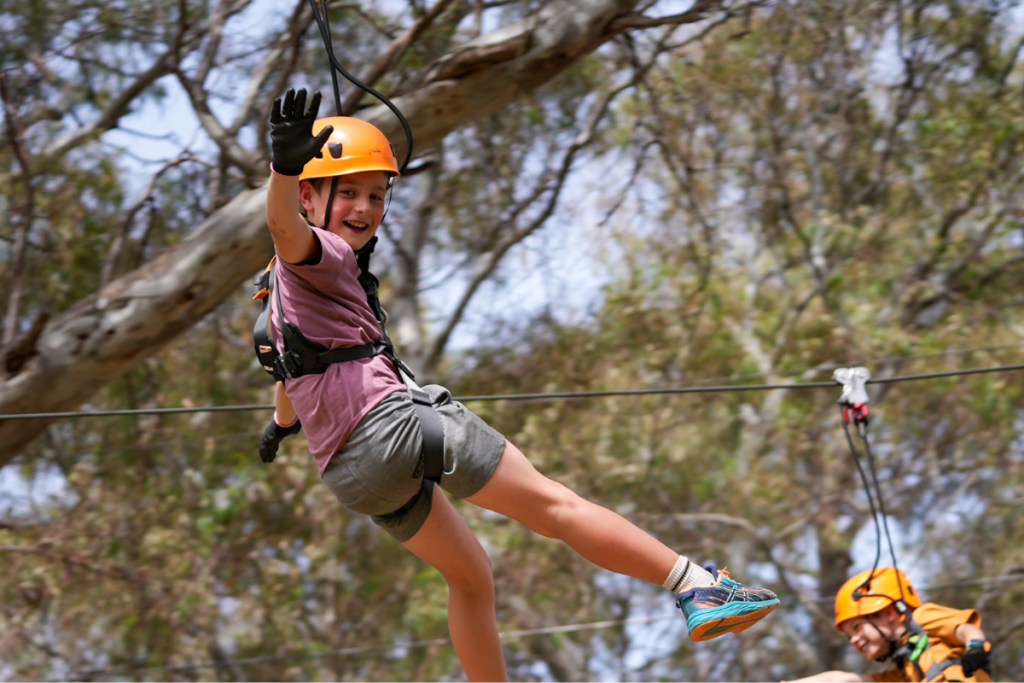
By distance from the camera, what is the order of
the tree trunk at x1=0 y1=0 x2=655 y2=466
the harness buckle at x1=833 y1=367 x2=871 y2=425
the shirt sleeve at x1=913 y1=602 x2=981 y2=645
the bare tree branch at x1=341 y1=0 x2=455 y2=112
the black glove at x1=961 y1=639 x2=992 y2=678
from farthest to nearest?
the bare tree branch at x1=341 y1=0 x2=455 y2=112 → the tree trunk at x1=0 y1=0 x2=655 y2=466 → the shirt sleeve at x1=913 y1=602 x2=981 y2=645 → the harness buckle at x1=833 y1=367 x2=871 y2=425 → the black glove at x1=961 y1=639 x2=992 y2=678

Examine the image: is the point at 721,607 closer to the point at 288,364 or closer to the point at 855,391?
the point at 288,364

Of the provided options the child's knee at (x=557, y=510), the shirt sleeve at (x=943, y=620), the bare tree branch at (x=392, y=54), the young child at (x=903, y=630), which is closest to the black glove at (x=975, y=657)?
the young child at (x=903, y=630)

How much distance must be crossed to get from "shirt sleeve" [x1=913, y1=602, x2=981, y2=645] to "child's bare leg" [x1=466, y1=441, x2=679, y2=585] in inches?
83.0

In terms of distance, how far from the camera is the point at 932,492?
8.52m

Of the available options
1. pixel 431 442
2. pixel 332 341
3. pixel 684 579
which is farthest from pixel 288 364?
pixel 684 579

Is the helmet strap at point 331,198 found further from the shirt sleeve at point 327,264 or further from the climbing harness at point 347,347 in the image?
the shirt sleeve at point 327,264

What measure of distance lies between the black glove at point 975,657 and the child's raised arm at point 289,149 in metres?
2.74

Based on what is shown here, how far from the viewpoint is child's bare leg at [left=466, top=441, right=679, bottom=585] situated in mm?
2131

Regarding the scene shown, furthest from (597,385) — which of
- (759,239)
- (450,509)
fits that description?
(450,509)

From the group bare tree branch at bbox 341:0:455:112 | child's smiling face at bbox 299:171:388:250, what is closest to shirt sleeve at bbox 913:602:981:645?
child's smiling face at bbox 299:171:388:250

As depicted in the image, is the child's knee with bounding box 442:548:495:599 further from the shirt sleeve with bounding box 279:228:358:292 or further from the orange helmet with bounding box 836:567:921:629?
the orange helmet with bounding box 836:567:921:629

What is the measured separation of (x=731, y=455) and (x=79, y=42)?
5.88 metres

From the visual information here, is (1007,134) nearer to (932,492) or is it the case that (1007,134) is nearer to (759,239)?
(759,239)

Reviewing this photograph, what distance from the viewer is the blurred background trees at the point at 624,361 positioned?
736 centimetres
